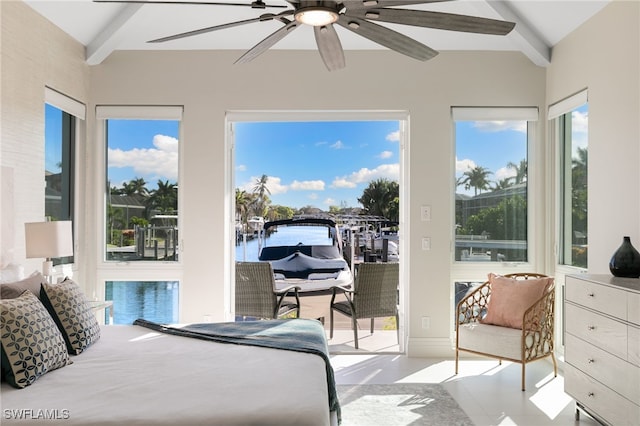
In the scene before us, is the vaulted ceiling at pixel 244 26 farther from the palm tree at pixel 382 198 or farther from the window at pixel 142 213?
the palm tree at pixel 382 198

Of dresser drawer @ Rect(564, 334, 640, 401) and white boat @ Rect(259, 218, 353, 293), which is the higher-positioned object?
white boat @ Rect(259, 218, 353, 293)

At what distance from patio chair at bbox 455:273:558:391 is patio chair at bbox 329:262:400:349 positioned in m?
0.81

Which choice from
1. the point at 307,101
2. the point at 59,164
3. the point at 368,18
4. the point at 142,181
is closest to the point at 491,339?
the point at 307,101

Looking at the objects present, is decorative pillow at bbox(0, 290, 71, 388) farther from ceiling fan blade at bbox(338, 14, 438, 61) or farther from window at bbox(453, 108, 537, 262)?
window at bbox(453, 108, 537, 262)

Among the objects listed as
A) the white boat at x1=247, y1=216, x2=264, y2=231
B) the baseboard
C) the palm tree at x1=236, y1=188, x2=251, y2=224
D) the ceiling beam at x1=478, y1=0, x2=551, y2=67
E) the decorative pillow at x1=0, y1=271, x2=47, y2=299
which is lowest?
the baseboard

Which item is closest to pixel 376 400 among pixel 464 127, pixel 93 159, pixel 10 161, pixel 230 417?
pixel 230 417

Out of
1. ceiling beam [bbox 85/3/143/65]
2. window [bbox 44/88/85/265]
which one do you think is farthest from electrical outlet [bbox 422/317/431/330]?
ceiling beam [bbox 85/3/143/65]

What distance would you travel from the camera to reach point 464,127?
498 cm

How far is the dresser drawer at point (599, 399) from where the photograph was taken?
274cm

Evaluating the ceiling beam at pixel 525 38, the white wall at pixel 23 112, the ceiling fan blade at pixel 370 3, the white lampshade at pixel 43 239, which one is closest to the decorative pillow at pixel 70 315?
the white lampshade at pixel 43 239

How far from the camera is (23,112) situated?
378 cm

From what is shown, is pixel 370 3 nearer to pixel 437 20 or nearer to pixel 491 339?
pixel 437 20

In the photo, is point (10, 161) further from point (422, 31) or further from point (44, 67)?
point (422, 31)

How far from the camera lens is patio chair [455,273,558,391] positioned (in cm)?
395
